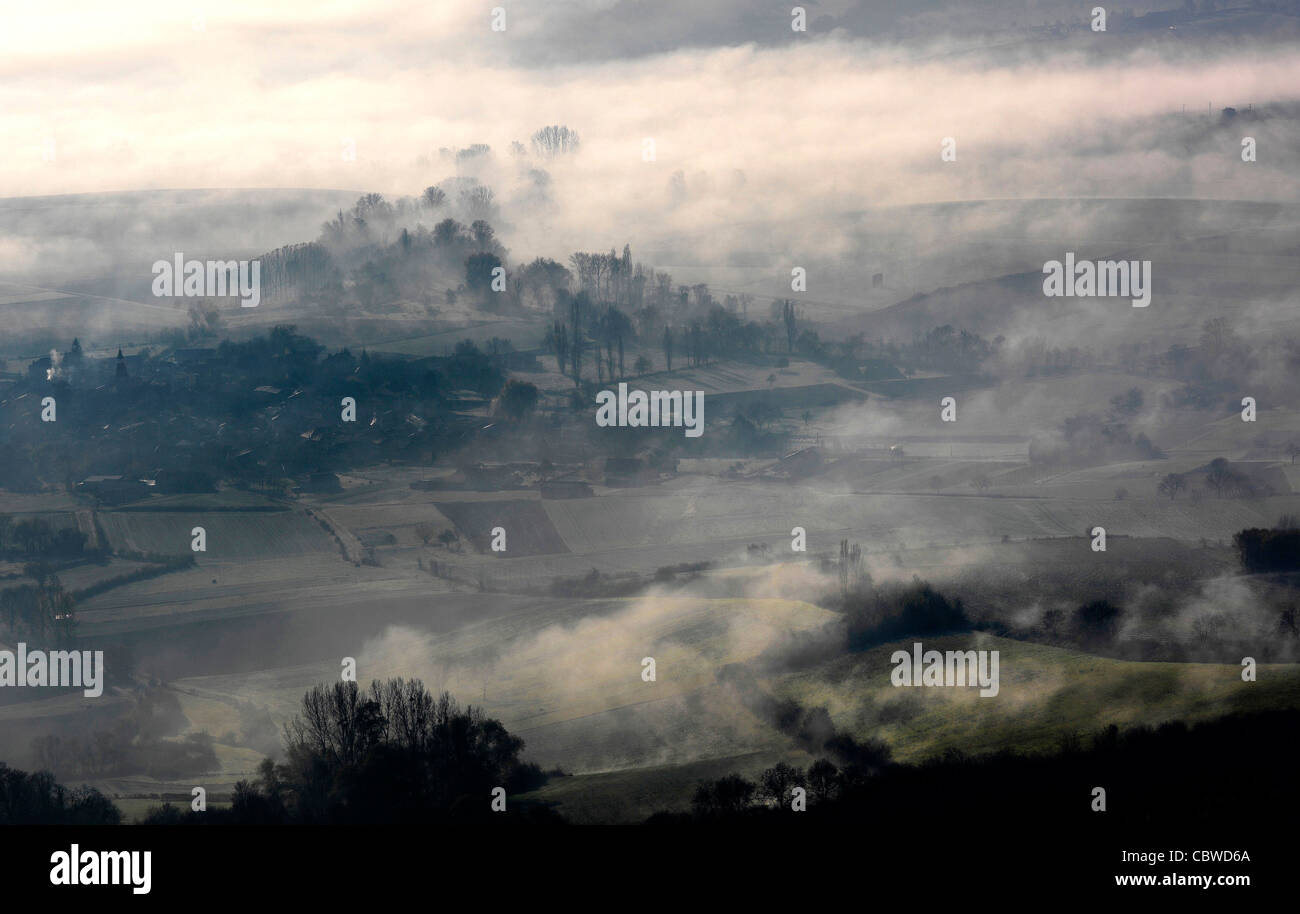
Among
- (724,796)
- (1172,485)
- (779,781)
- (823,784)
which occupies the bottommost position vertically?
(724,796)

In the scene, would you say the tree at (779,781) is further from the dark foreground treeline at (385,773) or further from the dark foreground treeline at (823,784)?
the dark foreground treeline at (385,773)

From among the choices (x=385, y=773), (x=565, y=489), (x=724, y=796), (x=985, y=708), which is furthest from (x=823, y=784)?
(x=565, y=489)

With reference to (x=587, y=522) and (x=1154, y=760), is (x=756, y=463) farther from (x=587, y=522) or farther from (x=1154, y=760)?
(x=1154, y=760)

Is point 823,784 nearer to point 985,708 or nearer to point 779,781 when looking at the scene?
point 779,781

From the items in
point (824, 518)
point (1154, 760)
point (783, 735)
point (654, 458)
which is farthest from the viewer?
point (654, 458)
